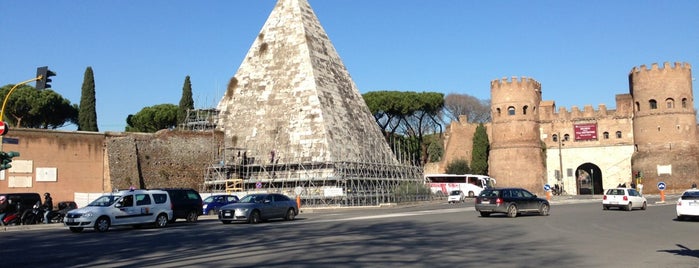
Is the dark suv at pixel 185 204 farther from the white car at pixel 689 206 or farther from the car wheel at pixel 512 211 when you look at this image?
the white car at pixel 689 206

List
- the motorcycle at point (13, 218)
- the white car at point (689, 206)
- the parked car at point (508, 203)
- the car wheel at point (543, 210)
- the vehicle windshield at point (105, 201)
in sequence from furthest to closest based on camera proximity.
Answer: the car wheel at point (543, 210) < the parked car at point (508, 203) < the motorcycle at point (13, 218) < the white car at point (689, 206) < the vehicle windshield at point (105, 201)

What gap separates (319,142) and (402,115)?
1063 inches

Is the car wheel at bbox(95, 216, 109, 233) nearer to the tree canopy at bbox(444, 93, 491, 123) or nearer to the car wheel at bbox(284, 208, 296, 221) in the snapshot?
the car wheel at bbox(284, 208, 296, 221)

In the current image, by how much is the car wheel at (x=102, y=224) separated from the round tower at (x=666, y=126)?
148 ft

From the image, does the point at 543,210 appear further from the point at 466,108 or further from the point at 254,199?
the point at 466,108

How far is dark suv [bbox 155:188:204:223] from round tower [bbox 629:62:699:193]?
40.6m

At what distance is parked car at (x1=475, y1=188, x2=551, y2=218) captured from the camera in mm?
23281

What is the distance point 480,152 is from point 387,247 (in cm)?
4935

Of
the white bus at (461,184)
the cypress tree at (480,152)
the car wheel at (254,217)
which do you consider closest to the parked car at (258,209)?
the car wheel at (254,217)

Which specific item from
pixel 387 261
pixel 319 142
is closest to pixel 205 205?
pixel 319 142

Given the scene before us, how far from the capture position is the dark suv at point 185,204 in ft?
78.2

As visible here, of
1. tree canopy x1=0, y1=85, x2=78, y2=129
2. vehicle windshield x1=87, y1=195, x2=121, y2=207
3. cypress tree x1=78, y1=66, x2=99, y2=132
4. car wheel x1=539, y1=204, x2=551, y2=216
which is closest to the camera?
vehicle windshield x1=87, y1=195, x2=121, y2=207

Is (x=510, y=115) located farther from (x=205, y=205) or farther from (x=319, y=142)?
(x=205, y=205)

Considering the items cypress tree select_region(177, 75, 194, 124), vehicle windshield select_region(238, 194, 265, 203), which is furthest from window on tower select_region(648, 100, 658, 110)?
vehicle windshield select_region(238, 194, 265, 203)
